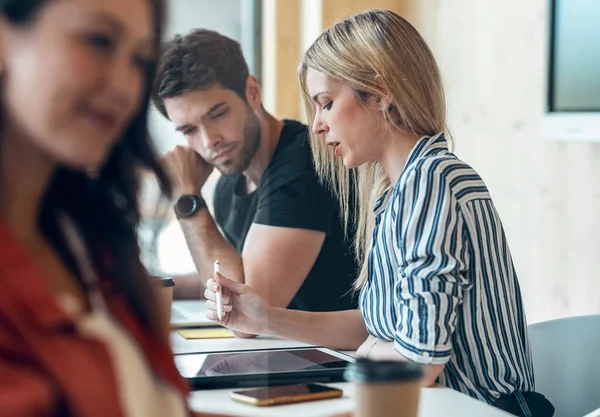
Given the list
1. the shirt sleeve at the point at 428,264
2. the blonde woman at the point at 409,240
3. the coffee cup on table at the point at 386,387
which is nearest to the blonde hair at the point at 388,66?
the blonde woman at the point at 409,240

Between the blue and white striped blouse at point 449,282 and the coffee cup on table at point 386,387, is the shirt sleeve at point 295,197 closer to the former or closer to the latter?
the blue and white striped blouse at point 449,282

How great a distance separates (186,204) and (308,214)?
9.7 inches

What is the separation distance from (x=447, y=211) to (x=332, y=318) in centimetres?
37

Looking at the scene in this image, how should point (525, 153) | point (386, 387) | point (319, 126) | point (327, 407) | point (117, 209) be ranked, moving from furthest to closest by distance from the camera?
point (525, 153), point (319, 126), point (327, 407), point (386, 387), point (117, 209)

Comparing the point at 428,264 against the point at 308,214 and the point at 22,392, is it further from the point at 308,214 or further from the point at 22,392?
the point at 22,392

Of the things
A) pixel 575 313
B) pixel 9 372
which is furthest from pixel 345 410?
pixel 575 313

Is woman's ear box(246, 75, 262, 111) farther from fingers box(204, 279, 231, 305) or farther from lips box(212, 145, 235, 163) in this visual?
fingers box(204, 279, 231, 305)

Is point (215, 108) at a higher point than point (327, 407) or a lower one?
higher

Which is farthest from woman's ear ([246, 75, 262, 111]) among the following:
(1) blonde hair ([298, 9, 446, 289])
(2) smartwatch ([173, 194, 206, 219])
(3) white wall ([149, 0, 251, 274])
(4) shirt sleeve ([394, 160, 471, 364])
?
(4) shirt sleeve ([394, 160, 471, 364])

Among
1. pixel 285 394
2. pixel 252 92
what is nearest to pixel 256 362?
pixel 285 394

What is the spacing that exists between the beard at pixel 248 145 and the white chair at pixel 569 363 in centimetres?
70

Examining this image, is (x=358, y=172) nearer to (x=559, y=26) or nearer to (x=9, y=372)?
(x=559, y=26)

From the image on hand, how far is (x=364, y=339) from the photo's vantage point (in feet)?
4.87

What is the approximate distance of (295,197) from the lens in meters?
1.75
